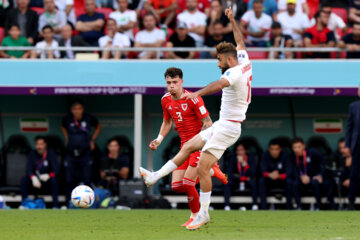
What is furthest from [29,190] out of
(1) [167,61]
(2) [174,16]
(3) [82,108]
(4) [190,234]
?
(4) [190,234]

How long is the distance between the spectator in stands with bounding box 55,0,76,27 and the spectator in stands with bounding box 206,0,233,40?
3209 mm

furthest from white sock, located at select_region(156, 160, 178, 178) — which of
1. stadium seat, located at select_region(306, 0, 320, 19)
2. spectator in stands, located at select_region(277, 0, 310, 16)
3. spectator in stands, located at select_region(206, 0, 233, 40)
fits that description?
stadium seat, located at select_region(306, 0, 320, 19)

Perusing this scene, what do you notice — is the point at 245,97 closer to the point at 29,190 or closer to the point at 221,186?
the point at 221,186

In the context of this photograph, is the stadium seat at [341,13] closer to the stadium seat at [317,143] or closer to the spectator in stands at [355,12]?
the spectator in stands at [355,12]

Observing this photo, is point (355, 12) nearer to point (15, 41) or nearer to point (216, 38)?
point (216, 38)

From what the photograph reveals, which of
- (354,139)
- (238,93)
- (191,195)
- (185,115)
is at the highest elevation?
(238,93)

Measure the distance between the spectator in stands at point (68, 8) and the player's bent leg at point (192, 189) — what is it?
8.56 m

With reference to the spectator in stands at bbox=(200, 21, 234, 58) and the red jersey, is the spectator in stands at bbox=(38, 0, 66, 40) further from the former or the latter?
the red jersey

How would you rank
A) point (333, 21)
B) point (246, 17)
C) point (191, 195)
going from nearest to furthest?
point (191, 195) < point (333, 21) < point (246, 17)

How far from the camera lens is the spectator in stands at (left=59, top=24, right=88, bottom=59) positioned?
17.2m

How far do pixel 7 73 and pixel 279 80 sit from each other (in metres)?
5.84

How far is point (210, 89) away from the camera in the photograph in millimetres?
8672

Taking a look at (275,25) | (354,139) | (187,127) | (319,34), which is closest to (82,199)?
(187,127)

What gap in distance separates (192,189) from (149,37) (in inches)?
294
